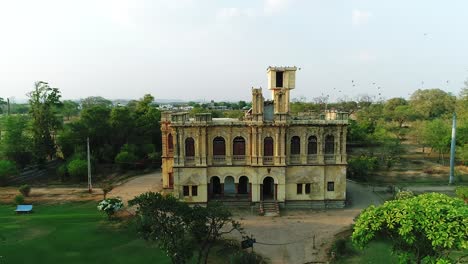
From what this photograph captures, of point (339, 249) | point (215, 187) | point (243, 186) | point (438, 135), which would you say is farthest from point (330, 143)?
point (438, 135)

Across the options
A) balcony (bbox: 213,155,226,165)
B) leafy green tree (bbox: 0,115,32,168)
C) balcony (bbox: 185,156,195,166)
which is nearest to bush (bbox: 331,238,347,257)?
balcony (bbox: 213,155,226,165)

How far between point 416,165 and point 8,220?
4988cm

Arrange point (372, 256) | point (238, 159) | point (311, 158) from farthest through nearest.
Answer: point (238, 159), point (311, 158), point (372, 256)

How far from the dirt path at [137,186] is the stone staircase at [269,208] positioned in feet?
40.5

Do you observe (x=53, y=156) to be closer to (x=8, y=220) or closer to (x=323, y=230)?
(x=8, y=220)

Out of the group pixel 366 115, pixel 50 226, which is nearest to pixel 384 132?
pixel 366 115

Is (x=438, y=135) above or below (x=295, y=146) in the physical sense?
below

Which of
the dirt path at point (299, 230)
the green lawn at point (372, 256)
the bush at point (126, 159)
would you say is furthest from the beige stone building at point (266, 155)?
the bush at point (126, 159)

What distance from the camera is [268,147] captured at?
32406 mm

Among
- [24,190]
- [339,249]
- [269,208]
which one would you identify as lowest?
[339,249]

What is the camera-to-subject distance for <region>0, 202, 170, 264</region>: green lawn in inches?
854

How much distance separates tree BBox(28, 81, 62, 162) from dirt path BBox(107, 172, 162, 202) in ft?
43.1

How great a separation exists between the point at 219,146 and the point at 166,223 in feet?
50.6

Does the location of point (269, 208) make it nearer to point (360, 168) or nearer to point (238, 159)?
point (238, 159)
